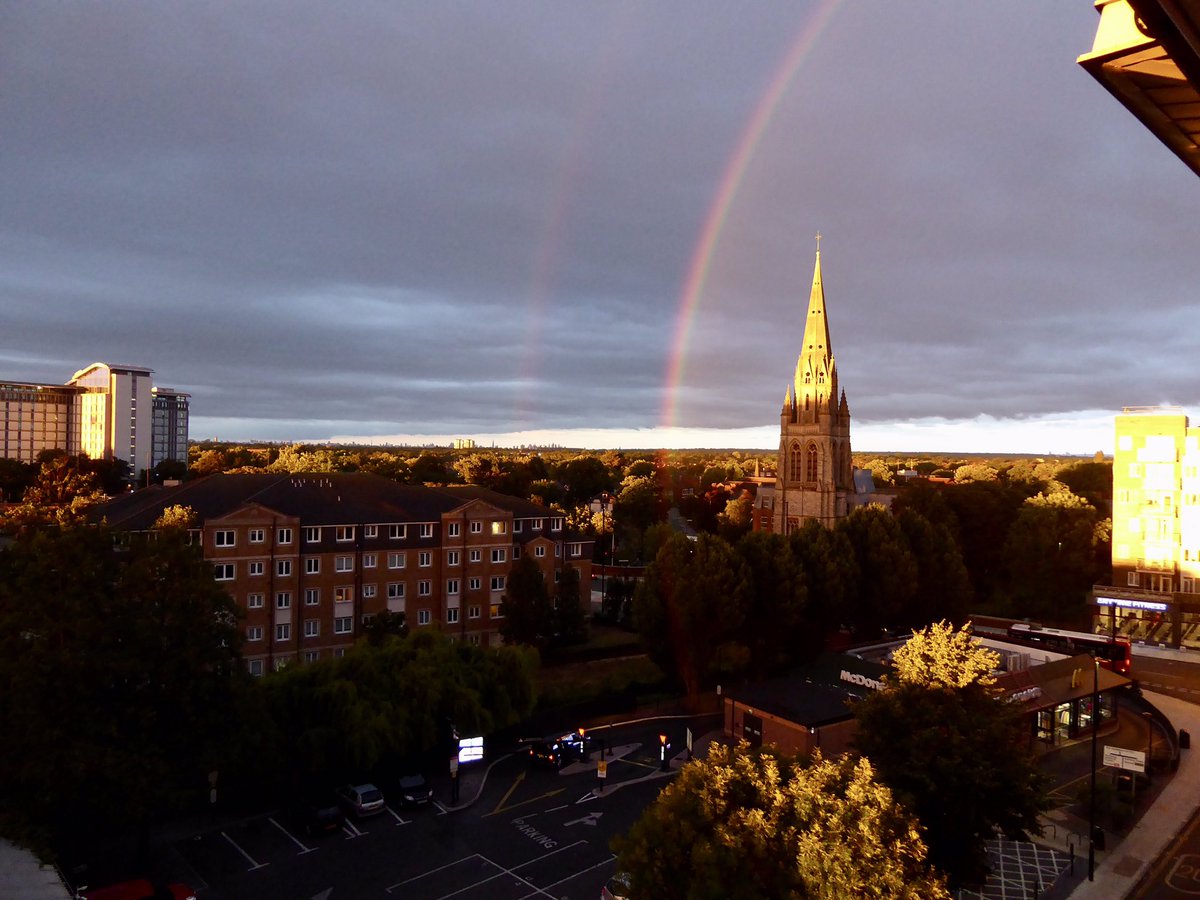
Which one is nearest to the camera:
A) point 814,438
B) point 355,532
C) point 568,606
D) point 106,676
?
point 106,676

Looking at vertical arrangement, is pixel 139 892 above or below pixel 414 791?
above

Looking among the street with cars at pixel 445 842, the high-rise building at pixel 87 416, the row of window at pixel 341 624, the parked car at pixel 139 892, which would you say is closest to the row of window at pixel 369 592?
the row of window at pixel 341 624

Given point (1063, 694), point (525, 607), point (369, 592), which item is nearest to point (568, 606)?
point (525, 607)

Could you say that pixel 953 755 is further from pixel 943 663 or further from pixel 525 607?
pixel 525 607

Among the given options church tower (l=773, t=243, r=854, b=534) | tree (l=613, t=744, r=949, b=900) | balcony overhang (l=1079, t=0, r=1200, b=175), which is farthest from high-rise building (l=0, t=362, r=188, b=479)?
balcony overhang (l=1079, t=0, r=1200, b=175)

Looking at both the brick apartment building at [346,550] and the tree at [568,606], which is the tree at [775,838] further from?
the tree at [568,606]

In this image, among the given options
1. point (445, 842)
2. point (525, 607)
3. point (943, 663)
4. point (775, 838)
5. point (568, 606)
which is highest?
point (943, 663)

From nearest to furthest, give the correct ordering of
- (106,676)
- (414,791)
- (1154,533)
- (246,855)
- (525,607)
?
(106,676)
(246,855)
(414,791)
(525,607)
(1154,533)

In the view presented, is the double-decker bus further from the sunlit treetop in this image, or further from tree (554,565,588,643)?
the sunlit treetop
